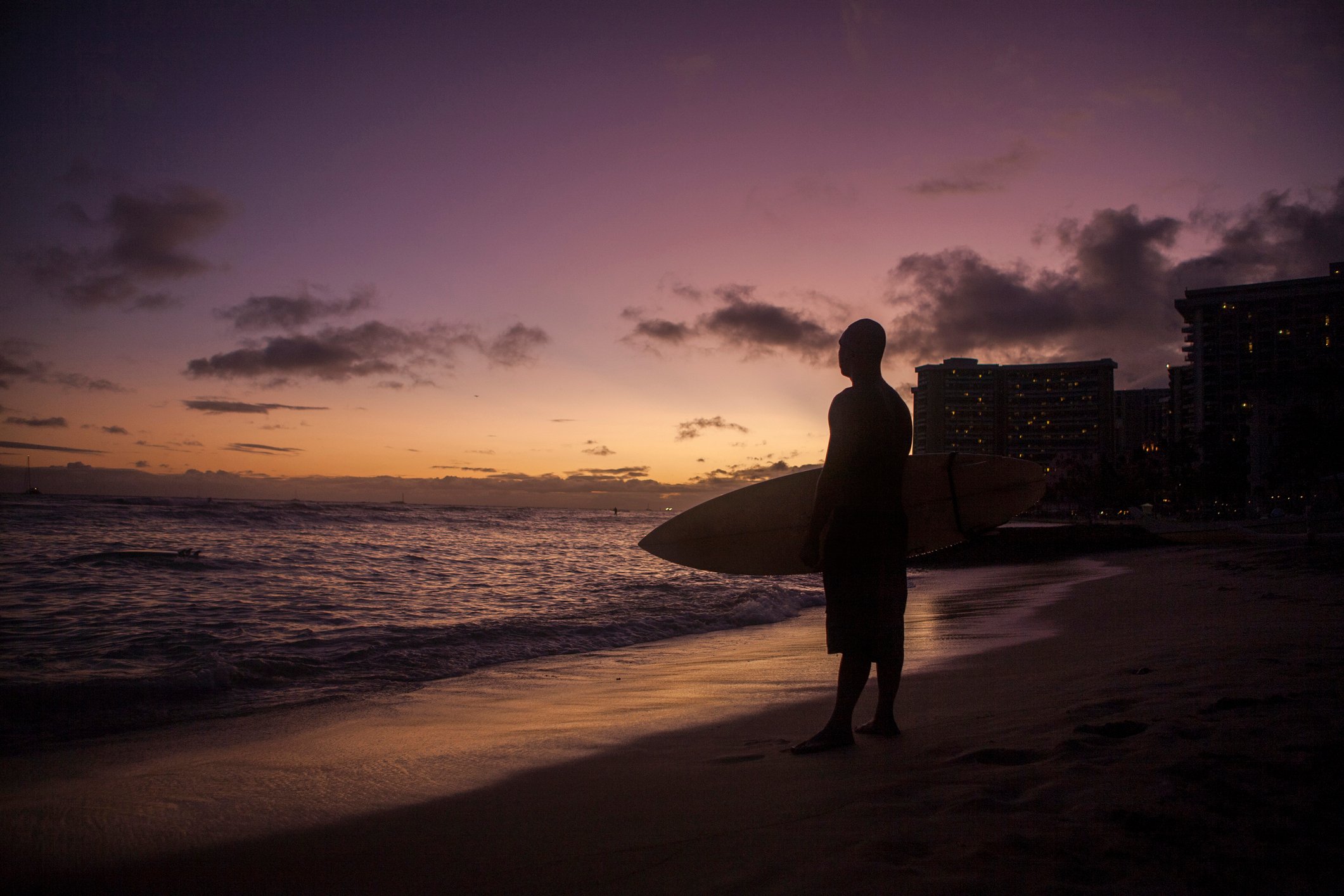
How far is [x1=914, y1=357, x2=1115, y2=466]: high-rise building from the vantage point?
16100cm

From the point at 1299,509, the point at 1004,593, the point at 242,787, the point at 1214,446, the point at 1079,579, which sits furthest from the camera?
the point at 1214,446

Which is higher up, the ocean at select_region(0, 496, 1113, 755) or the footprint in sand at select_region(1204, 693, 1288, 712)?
the footprint in sand at select_region(1204, 693, 1288, 712)

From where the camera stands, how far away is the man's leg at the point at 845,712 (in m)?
→ 3.21

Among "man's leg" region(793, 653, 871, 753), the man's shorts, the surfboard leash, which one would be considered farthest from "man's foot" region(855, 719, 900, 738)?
the surfboard leash

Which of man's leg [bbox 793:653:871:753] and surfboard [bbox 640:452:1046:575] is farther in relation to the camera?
surfboard [bbox 640:452:1046:575]

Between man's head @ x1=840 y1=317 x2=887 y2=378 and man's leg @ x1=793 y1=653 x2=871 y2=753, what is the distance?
4.50ft

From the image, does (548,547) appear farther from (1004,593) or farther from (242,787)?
(242,787)

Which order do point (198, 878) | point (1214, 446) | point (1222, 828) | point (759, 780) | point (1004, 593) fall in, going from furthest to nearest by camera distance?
1. point (1214, 446)
2. point (1004, 593)
3. point (759, 780)
4. point (198, 878)
5. point (1222, 828)

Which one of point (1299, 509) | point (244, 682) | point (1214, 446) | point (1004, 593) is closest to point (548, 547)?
point (1004, 593)

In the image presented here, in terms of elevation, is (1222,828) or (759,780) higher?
(1222,828)

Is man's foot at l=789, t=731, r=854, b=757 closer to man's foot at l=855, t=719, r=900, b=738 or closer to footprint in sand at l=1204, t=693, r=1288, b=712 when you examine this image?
man's foot at l=855, t=719, r=900, b=738

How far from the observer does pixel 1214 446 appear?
75250 millimetres

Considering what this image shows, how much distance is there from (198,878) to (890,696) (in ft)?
9.41

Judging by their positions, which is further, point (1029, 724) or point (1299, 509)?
point (1299, 509)
